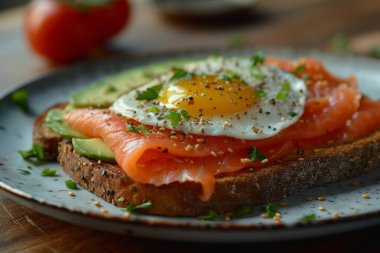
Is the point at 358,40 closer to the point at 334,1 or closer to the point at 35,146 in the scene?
the point at 334,1

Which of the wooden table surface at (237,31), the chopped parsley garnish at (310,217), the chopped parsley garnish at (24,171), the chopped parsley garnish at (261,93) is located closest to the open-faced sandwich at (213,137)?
the chopped parsley garnish at (261,93)

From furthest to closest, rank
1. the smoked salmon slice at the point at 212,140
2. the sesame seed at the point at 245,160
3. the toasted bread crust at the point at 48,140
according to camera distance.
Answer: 1. the toasted bread crust at the point at 48,140
2. the sesame seed at the point at 245,160
3. the smoked salmon slice at the point at 212,140

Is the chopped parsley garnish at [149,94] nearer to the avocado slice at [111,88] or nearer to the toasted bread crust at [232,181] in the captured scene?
the avocado slice at [111,88]

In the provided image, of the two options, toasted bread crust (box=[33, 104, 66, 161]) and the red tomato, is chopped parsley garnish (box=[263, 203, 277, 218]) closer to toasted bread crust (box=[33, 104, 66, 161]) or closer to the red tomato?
toasted bread crust (box=[33, 104, 66, 161])

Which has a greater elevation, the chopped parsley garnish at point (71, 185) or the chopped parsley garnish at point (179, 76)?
the chopped parsley garnish at point (179, 76)

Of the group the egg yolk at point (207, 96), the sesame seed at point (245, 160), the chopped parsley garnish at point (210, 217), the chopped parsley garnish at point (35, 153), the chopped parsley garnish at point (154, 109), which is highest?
the egg yolk at point (207, 96)

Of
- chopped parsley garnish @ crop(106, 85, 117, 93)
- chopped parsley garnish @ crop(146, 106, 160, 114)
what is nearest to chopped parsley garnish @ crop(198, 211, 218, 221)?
chopped parsley garnish @ crop(146, 106, 160, 114)
